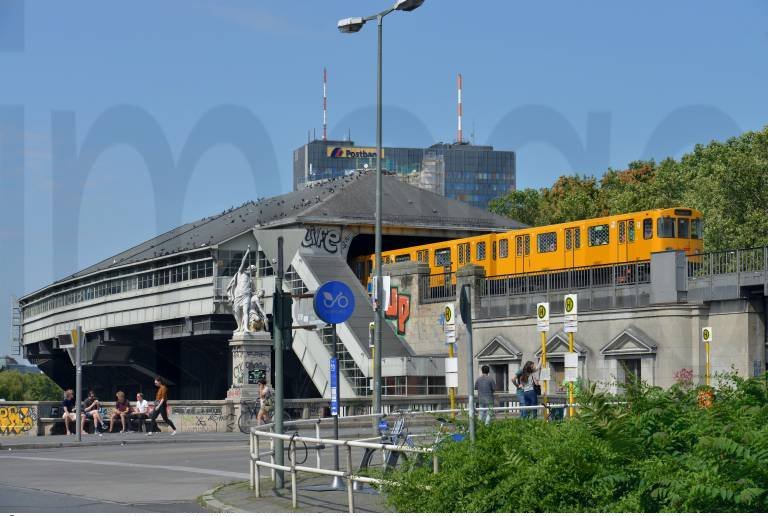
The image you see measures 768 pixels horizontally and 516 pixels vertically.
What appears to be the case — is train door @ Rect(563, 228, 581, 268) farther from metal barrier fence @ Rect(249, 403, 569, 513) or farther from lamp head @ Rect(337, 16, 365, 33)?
metal barrier fence @ Rect(249, 403, 569, 513)

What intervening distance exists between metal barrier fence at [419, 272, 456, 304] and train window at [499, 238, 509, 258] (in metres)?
2.20

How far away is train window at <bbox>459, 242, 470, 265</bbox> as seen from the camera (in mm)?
57125

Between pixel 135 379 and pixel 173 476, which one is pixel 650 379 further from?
pixel 135 379

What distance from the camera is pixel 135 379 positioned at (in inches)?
3848

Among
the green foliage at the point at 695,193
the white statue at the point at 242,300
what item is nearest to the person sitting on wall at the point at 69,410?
the white statue at the point at 242,300

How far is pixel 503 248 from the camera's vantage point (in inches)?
2170

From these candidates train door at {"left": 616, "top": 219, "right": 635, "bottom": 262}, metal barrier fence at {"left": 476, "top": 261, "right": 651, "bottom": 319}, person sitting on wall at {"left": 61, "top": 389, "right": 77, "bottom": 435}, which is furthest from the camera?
train door at {"left": 616, "top": 219, "right": 635, "bottom": 262}

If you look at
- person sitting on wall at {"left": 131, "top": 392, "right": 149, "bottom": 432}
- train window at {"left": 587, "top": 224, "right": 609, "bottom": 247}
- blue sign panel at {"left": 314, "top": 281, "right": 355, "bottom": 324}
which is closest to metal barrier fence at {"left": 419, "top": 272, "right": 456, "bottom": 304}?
train window at {"left": 587, "top": 224, "right": 609, "bottom": 247}

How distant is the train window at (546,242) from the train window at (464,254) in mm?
4610

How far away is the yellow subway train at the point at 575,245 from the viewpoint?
155ft

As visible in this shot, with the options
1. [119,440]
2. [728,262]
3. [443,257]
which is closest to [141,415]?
[119,440]

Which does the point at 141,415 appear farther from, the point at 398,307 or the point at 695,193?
the point at 695,193

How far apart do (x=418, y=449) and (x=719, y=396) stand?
10.3ft

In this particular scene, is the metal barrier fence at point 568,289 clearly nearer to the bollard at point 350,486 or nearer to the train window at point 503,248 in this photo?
the train window at point 503,248
